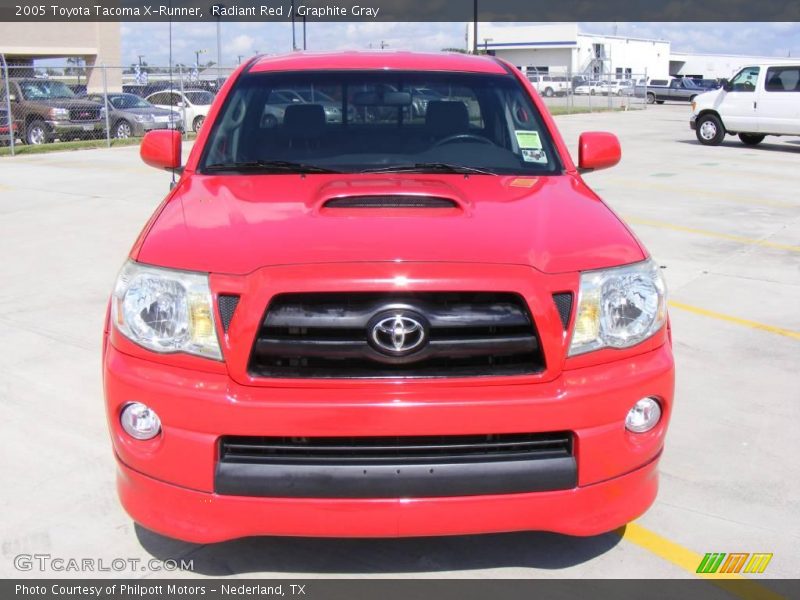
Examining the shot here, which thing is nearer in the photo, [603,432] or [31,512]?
[603,432]

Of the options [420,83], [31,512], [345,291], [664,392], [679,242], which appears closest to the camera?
[345,291]

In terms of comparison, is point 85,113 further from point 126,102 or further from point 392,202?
point 392,202

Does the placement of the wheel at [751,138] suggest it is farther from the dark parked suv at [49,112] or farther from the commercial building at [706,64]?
the commercial building at [706,64]

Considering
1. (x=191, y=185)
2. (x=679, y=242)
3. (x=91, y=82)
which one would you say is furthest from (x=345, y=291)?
(x=91, y=82)

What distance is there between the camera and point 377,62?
15.0 feet

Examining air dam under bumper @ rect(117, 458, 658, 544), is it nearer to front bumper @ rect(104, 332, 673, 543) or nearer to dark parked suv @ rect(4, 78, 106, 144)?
front bumper @ rect(104, 332, 673, 543)

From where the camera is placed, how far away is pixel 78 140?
20.6 metres

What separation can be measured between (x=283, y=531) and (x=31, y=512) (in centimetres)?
139

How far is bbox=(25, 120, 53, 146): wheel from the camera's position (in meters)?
19.9

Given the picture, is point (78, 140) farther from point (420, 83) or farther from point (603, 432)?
point (603, 432)

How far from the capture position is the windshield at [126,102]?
2128cm

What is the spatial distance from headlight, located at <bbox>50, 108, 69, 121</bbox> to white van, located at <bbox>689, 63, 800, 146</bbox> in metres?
14.9

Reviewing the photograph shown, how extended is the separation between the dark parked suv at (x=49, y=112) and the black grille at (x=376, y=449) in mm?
19070

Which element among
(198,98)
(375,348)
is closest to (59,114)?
(198,98)
